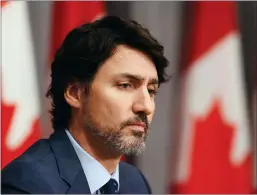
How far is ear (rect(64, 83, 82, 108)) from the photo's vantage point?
100 centimetres

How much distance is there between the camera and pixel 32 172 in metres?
0.88

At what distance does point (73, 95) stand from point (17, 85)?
422mm

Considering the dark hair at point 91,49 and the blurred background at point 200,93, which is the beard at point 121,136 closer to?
the dark hair at point 91,49

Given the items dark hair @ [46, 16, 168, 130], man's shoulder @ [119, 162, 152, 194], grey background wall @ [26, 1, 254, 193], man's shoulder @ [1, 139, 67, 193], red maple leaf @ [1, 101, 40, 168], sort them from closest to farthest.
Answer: man's shoulder @ [1, 139, 67, 193], dark hair @ [46, 16, 168, 130], man's shoulder @ [119, 162, 152, 194], red maple leaf @ [1, 101, 40, 168], grey background wall @ [26, 1, 254, 193]

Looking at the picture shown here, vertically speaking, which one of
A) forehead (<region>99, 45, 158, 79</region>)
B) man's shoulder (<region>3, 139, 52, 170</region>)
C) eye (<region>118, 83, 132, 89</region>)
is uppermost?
forehead (<region>99, 45, 158, 79</region>)

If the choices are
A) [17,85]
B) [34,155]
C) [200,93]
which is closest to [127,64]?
[34,155]

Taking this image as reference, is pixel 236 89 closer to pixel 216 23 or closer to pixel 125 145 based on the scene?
pixel 216 23

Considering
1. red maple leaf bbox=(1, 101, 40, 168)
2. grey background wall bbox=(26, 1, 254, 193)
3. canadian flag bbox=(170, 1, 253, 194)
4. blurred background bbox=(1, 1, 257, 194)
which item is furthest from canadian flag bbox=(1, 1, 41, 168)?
canadian flag bbox=(170, 1, 253, 194)

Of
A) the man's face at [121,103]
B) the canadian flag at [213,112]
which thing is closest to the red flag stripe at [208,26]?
the canadian flag at [213,112]

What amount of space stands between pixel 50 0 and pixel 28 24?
0.11 meters

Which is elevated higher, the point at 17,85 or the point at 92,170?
the point at 17,85

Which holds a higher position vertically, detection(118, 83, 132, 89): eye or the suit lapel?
detection(118, 83, 132, 89): eye

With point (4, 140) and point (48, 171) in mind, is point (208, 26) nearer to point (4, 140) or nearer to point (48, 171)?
point (4, 140)

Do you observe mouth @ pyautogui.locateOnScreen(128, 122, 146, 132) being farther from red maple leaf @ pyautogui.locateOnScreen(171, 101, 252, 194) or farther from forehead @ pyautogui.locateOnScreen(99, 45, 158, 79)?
red maple leaf @ pyautogui.locateOnScreen(171, 101, 252, 194)
